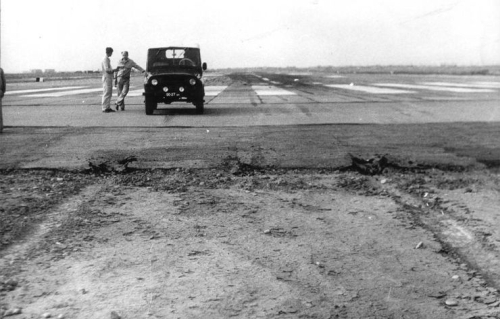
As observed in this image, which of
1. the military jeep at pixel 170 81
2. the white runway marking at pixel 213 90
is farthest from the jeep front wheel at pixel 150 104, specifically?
the white runway marking at pixel 213 90

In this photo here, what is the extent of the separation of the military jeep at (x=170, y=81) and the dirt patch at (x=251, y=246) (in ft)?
27.7

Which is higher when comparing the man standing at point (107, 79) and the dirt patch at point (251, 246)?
the man standing at point (107, 79)

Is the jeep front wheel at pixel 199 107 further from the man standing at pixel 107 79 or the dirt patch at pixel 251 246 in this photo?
the dirt patch at pixel 251 246

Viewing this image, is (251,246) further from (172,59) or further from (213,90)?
(213,90)

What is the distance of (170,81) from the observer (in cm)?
1535

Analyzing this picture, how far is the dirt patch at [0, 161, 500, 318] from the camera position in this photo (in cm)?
341

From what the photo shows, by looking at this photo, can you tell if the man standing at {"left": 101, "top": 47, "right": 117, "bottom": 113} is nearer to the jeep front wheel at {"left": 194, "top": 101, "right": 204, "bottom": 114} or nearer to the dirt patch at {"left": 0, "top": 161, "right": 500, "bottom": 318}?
the jeep front wheel at {"left": 194, "top": 101, "right": 204, "bottom": 114}

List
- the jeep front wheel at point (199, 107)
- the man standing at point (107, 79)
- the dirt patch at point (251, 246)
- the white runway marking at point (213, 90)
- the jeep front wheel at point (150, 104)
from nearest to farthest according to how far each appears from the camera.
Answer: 1. the dirt patch at point (251, 246)
2. the jeep front wheel at point (150, 104)
3. the jeep front wheel at point (199, 107)
4. the man standing at point (107, 79)
5. the white runway marking at point (213, 90)

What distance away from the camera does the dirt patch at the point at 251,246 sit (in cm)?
341

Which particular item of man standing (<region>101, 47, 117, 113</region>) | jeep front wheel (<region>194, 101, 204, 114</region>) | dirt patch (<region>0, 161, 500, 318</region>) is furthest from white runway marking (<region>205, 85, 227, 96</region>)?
dirt patch (<region>0, 161, 500, 318</region>)

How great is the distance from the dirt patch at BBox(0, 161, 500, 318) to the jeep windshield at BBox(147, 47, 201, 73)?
9415 millimetres

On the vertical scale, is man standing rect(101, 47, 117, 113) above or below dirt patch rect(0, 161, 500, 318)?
above

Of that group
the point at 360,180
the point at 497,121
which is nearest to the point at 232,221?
the point at 360,180

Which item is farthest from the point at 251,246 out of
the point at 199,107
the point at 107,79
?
the point at 107,79
